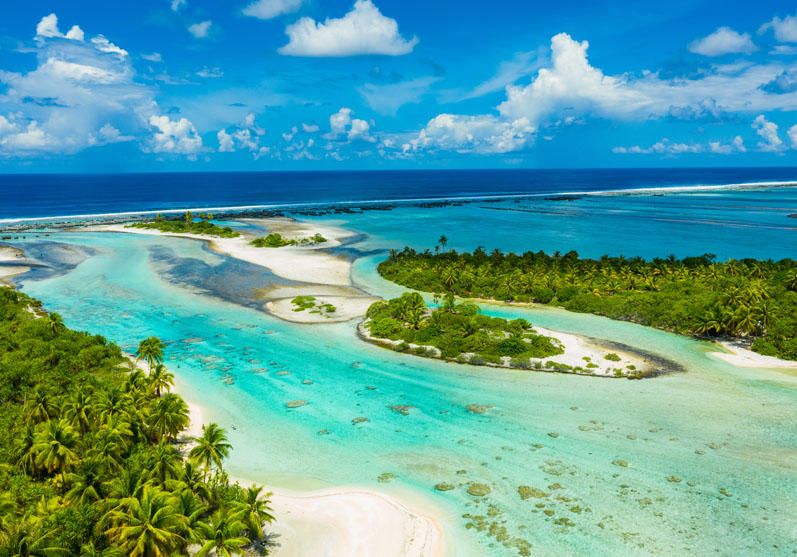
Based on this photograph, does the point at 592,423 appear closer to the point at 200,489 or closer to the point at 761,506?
the point at 761,506

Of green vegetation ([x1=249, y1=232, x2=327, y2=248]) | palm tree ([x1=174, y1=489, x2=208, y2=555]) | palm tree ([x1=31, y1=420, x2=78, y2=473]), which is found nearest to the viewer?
palm tree ([x1=174, y1=489, x2=208, y2=555])

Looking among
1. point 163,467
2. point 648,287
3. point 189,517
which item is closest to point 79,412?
point 163,467

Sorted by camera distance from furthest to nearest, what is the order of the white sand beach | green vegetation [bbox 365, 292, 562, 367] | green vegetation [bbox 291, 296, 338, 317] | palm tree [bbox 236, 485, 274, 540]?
green vegetation [bbox 291, 296, 338, 317], green vegetation [bbox 365, 292, 562, 367], the white sand beach, palm tree [bbox 236, 485, 274, 540]

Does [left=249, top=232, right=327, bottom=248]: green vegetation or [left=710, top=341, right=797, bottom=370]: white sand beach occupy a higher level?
[left=249, top=232, right=327, bottom=248]: green vegetation

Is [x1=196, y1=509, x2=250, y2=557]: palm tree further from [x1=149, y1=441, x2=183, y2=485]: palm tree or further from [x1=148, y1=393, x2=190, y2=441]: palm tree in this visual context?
[x1=148, y1=393, x2=190, y2=441]: palm tree

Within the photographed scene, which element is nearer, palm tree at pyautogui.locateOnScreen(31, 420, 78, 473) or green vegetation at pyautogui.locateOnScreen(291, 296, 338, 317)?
palm tree at pyautogui.locateOnScreen(31, 420, 78, 473)

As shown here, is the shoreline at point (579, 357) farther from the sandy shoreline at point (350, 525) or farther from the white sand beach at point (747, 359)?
the sandy shoreline at point (350, 525)

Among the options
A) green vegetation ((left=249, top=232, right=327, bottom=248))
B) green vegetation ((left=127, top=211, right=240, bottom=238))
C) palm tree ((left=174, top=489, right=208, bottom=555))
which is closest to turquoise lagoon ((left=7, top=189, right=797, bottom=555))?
palm tree ((left=174, top=489, right=208, bottom=555))
